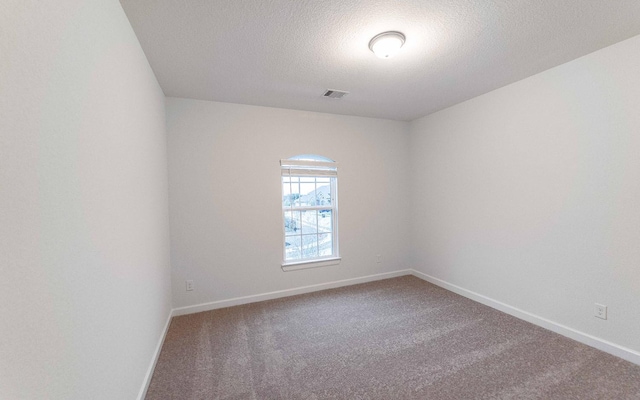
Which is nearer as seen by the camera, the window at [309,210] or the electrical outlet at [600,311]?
the electrical outlet at [600,311]

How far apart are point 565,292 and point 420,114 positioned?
9.00 ft

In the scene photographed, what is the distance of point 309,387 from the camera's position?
191 centimetres

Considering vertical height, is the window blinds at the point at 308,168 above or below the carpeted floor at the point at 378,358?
above

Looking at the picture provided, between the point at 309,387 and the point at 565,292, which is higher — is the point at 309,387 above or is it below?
below

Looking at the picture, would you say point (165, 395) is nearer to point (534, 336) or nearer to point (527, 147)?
point (534, 336)

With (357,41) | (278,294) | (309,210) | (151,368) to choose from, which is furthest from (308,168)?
(151,368)

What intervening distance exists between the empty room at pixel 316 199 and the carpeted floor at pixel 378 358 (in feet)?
0.07

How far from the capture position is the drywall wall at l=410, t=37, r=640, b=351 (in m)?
2.12

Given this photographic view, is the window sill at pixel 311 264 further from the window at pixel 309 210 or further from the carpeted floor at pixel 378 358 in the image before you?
the carpeted floor at pixel 378 358

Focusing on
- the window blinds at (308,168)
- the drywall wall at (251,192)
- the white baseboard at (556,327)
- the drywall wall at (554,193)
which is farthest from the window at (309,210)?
the white baseboard at (556,327)

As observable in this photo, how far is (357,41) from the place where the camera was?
2018 mm

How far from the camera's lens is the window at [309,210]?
3.70m

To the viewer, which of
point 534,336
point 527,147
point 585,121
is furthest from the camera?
point 527,147

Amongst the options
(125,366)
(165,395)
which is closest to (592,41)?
(125,366)
